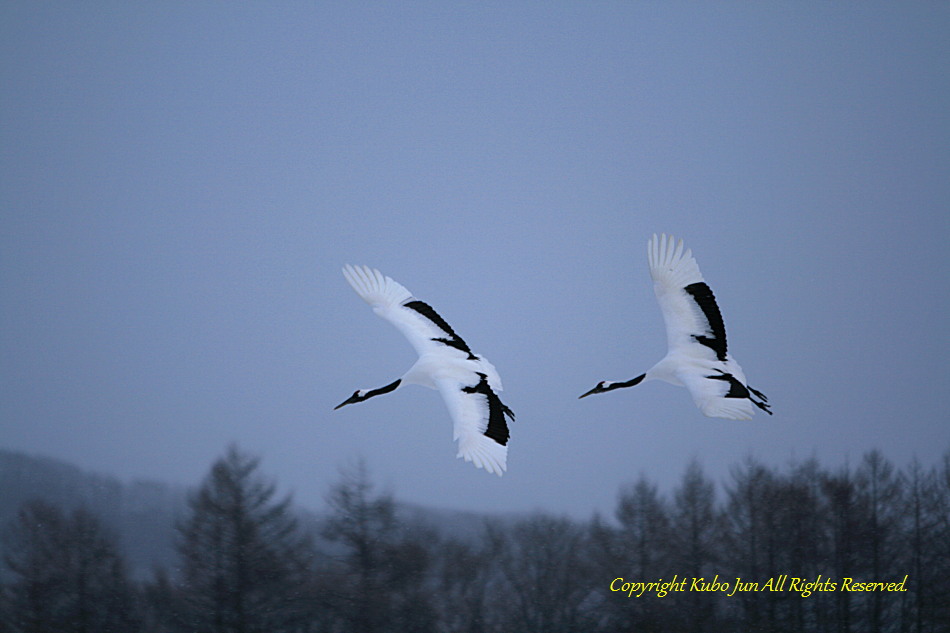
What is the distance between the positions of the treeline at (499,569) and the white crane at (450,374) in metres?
16.0

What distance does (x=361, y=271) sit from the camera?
1775 centimetres

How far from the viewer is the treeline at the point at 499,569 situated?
3148 centimetres

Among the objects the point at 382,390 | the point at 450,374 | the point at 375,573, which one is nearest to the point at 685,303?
the point at 450,374

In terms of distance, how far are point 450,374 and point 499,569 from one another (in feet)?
73.7

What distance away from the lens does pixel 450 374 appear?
1572 cm

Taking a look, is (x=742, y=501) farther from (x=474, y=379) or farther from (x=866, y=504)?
(x=474, y=379)

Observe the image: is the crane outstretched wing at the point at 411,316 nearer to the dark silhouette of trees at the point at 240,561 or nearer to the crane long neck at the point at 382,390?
the crane long neck at the point at 382,390

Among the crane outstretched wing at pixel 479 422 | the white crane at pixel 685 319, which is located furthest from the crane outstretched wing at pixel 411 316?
the white crane at pixel 685 319

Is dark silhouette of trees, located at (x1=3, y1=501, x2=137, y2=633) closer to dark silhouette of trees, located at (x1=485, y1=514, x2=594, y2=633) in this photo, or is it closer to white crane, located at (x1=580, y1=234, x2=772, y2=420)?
dark silhouette of trees, located at (x1=485, y1=514, x2=594, y2=633)

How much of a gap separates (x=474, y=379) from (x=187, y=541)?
21161 millimetres

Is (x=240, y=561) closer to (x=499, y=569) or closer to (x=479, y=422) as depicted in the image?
(x=499, y=569)

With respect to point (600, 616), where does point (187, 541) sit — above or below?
above

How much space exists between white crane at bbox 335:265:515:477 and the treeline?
52.6 ft

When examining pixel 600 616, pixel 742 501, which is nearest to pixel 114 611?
pixel 600 616
